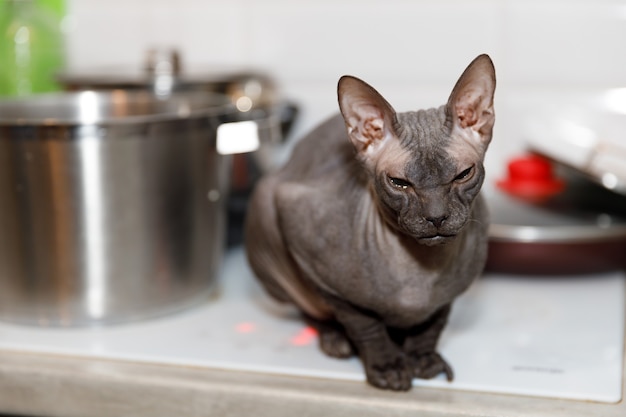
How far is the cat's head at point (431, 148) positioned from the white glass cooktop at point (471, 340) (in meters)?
0.19

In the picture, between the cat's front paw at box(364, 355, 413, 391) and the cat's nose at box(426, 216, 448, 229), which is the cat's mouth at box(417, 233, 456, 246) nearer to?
the cat's nose at box(426, 216, 448, 229)

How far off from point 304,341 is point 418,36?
21.4 inches

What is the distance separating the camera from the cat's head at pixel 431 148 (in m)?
0.68

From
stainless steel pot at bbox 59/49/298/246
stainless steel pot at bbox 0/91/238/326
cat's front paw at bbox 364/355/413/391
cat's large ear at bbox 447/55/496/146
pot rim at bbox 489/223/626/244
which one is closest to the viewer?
cat's large ear at bbox 447/55/496/146

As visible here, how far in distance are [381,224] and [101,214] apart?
0.32 m

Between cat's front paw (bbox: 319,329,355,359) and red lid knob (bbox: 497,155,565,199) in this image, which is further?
red lid knob (bbox: 497,155,565,199)

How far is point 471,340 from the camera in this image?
904 millimetres

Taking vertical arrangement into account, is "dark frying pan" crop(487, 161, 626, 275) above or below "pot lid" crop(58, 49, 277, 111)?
below

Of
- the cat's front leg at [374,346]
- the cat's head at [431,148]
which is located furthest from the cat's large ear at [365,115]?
the cat's front leg at [374,346]

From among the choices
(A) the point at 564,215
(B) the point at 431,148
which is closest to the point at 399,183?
(B) the point at 431,148

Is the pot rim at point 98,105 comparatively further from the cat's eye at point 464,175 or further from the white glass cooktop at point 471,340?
the cat's eye at point 464,175

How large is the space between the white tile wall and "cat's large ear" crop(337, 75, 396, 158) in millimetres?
431

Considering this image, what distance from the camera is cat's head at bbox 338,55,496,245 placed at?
0.68 m

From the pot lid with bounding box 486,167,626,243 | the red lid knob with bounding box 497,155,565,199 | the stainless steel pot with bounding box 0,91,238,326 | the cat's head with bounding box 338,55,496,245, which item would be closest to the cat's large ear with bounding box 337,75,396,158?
the cat's head with bounding box 338,55,496,245
